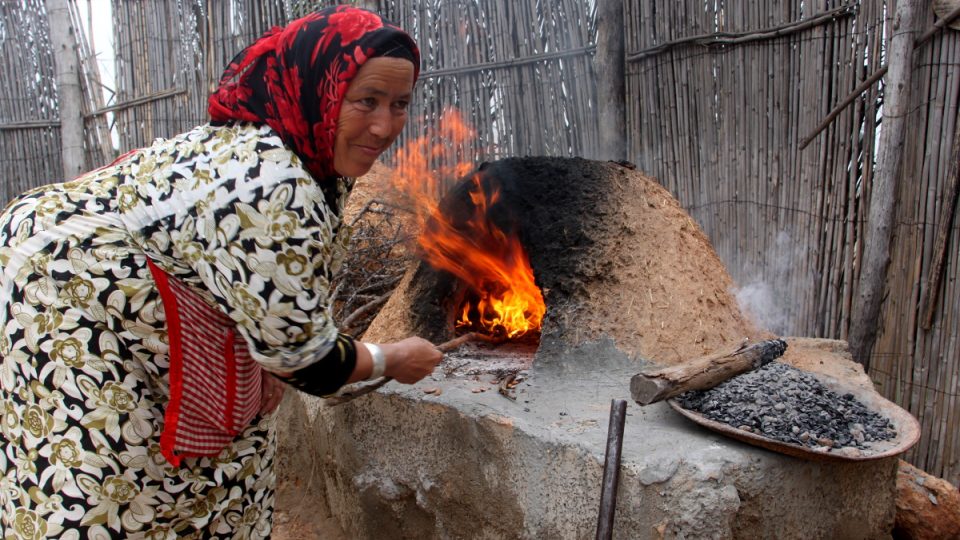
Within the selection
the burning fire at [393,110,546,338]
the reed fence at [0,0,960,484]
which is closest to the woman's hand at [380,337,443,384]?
the burning fire at [393,110,546,338]

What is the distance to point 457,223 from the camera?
11.9ft

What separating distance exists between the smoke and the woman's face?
2961 mm

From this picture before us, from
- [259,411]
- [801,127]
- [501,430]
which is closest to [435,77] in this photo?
[801,127]

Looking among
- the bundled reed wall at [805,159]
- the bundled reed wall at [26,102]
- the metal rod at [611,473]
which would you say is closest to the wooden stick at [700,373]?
the metal rod at [611,473]

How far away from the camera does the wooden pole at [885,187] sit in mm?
3504

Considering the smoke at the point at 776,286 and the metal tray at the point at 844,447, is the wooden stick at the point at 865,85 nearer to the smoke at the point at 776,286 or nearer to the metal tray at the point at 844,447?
the smoke at the point at 776,286

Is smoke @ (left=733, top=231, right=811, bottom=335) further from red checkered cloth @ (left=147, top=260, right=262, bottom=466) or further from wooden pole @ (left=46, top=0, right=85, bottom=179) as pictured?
wooden pole @ (left=46, top=0, right=85, bottom=179)

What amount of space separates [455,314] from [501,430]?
4.23 feet

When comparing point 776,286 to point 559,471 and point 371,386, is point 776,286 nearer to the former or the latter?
point 559,471

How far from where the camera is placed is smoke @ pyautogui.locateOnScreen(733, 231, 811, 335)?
13.8ft

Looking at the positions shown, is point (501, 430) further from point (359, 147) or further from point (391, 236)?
point (391, 236)

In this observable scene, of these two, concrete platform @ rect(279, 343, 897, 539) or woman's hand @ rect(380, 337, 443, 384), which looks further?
concrete platform @ rect(279, 343, 897, 539)

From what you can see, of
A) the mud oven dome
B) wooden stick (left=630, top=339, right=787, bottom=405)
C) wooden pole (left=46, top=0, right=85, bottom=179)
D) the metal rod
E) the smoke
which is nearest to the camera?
the metal rod

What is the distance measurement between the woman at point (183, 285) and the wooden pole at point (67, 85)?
A: 649 cm
